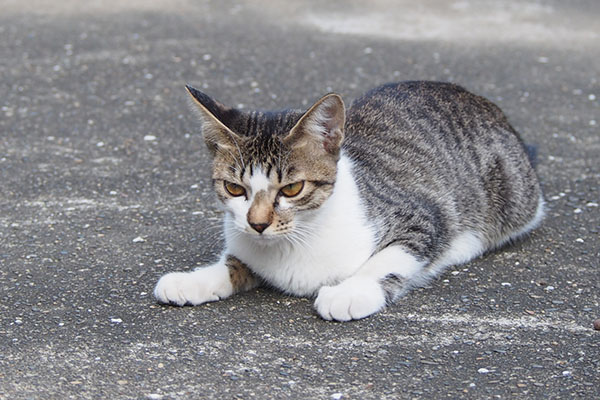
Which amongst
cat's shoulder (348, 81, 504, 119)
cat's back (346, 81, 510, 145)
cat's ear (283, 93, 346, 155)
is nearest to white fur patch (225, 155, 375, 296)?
cat's ear (283, 93, 346, 155)

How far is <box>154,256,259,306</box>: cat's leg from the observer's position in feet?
12.5

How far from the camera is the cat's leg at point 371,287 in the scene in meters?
3.68

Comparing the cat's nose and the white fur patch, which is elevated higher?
the cat's nose

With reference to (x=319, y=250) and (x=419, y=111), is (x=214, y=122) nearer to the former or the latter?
(x=319, y=250)

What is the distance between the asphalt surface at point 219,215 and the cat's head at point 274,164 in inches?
18.9

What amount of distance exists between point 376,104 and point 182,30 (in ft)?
15.1

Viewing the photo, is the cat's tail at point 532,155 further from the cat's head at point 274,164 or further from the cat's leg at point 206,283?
the cat's leg at point 206,283

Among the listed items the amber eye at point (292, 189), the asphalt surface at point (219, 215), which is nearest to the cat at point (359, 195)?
the amber eye at point (292, 189)

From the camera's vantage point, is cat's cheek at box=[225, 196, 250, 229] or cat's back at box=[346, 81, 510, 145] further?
cat's back at box=[346, 81, 510, 145]

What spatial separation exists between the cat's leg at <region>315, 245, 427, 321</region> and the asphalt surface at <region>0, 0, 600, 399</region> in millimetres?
72

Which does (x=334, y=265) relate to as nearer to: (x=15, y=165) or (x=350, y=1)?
(x=15, y=165)

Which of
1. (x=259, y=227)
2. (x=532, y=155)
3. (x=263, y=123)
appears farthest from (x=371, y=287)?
(x=532, y=155)

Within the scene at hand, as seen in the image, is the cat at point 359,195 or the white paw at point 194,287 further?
the white paw at point 194,287

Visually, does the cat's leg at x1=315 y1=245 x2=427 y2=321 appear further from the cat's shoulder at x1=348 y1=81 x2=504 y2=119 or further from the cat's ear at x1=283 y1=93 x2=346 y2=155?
the cat's shoulder at x1=348 y1=81 x2=504 y2=119
